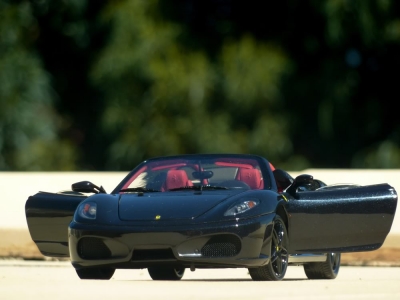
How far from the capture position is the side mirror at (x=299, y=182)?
10.6m

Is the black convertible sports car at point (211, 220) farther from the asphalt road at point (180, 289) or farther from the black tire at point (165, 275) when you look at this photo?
the asphalt road at point (180, 289)

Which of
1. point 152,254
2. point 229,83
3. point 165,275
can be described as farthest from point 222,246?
point 229,83

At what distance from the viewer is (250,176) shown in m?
11.0

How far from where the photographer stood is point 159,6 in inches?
1125

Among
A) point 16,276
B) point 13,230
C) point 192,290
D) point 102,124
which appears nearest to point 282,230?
point 192,290

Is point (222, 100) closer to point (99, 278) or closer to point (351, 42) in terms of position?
point (351, 42)

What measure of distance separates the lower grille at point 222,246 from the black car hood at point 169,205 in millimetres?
252

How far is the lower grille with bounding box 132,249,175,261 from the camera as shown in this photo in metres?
9.70

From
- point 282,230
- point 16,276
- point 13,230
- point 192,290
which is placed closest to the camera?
point 192,290

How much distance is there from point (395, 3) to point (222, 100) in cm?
439

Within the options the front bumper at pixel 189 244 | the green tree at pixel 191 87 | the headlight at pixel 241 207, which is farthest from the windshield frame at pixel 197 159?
the green tree at pixel 191 87

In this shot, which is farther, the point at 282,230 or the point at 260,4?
the point at 260,4

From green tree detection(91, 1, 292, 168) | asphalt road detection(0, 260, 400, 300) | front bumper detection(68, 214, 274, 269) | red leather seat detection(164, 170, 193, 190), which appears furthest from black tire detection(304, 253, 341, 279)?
green tree detection(91, 1, 292, 168)

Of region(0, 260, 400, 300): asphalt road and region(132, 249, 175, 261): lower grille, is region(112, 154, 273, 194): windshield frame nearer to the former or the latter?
region(0, 260, 400, 300): asphalt road
